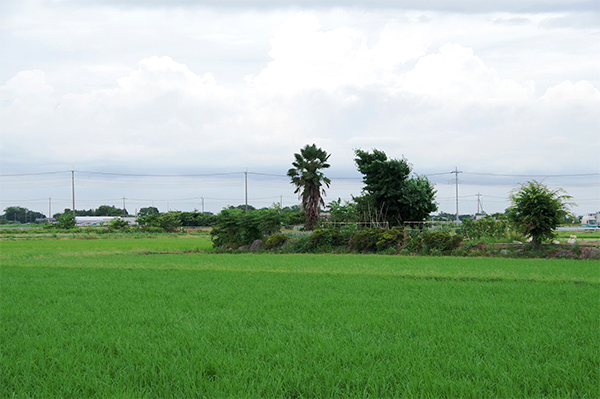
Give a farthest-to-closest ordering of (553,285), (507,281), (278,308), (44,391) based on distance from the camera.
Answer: (507,281) → (553,285) → (278,308) → (44,391)

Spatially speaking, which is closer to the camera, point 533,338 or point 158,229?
point 533,338

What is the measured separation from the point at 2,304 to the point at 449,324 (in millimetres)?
9123

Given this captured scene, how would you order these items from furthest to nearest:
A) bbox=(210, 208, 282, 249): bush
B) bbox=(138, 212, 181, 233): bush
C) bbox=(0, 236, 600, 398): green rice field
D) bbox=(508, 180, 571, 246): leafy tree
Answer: bbox=(138, 212, 181, 233): bush
bbox=(210, 208, 282, 249): bush
bbox=(508, 180, 571, 246): leafy tree
bbox=(0, 236, 600, 398): green rice field

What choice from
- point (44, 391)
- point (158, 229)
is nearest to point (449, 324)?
point (44, 391)

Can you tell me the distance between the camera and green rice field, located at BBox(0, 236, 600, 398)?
5328 millimetres

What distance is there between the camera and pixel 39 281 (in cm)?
1489

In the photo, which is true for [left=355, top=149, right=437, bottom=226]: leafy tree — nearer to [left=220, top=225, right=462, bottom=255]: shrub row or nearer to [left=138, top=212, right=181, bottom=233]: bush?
[left=220, top=225, right=462, bottom=255]: shrub row

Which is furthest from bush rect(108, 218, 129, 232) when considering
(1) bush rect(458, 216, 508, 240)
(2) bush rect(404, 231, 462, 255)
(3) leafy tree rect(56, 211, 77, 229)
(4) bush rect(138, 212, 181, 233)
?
(2) bush rect(404, 231, 462, 255)

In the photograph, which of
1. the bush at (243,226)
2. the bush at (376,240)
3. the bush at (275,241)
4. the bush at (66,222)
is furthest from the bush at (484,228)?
the bush at (66,222)

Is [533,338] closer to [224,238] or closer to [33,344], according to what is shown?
[33,344]

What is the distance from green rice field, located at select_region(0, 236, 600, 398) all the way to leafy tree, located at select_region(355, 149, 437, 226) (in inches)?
807

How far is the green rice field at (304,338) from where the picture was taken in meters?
5.33

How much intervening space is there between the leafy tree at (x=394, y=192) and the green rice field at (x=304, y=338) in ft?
67.2

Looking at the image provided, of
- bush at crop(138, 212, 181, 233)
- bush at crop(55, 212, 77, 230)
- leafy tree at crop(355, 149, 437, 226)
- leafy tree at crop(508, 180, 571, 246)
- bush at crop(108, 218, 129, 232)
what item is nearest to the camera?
leafy tree at crop(508, 180, 571, 246)
